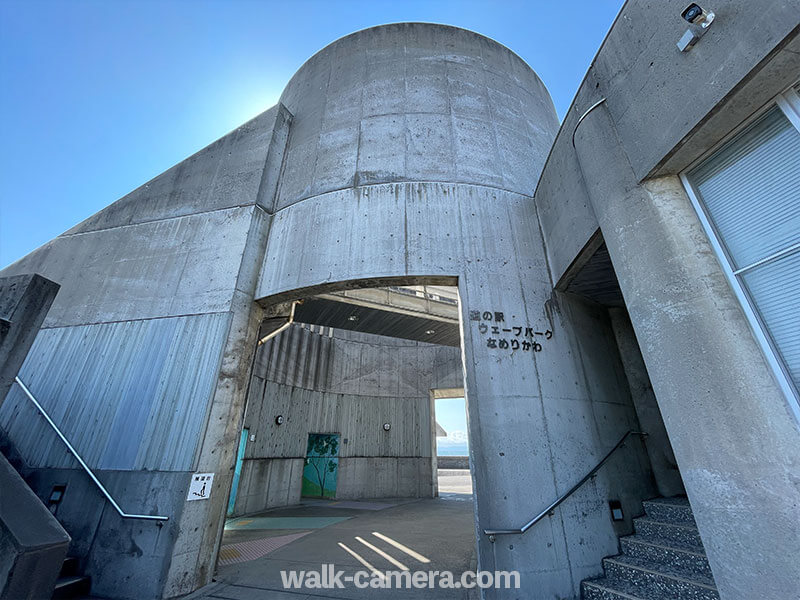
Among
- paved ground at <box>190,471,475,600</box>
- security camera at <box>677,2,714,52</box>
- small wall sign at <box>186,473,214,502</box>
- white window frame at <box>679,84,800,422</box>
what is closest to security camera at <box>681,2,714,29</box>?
security camera at <box>677,2,714,52</box>

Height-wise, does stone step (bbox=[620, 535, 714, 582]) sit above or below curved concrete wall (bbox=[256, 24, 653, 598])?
below

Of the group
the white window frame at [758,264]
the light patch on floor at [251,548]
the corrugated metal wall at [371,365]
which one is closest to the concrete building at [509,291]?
the white window frame at [758,264]

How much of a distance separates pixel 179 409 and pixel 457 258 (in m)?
4.68

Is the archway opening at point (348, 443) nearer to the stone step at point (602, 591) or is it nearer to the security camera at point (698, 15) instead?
the stone step at point (602, 591)

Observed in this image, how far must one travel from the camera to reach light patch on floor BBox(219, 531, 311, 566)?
216 inches

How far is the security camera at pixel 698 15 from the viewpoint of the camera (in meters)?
2.67

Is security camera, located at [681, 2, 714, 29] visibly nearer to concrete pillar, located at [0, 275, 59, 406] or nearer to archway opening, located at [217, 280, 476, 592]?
archway opening, located at [217, 280, 476, 592]

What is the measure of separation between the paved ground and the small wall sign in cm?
108

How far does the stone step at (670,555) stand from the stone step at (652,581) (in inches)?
3.0

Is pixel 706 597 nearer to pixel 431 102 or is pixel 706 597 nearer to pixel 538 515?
→ pixel 538 515

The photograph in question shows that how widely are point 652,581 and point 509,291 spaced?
3.52 m

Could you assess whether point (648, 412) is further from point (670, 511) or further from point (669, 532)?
point (669, 532)

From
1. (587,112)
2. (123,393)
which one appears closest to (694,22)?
(587,112)

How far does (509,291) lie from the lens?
518 cm
